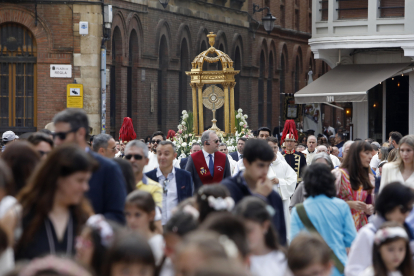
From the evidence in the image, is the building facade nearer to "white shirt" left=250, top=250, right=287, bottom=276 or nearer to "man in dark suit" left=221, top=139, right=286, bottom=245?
"man in dark suit" left=221, top=139, right=286, bottom=245

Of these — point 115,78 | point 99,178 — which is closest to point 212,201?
point 99,178

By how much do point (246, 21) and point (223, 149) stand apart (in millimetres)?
21212

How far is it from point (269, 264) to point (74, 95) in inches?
709

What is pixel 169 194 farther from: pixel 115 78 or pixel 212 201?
pixel 115 78

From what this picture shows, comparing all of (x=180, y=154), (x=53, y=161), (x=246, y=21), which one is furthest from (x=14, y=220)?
(x=246, y=21)

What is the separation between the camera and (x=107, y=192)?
573 centimetres

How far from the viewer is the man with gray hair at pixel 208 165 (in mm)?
12164

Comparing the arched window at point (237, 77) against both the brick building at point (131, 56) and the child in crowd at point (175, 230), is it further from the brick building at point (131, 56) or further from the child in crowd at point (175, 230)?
the child in crowd at point (175, 230)

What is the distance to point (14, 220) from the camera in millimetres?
4270

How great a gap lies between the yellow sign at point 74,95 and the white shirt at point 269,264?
17854 millimetres

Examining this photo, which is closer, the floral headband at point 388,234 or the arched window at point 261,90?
the floral headband at point 388,234

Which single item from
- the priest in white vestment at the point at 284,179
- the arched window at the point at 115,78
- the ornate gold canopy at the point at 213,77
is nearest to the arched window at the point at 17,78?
the arched window at the point at 115,78

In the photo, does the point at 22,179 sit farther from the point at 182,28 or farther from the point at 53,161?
the point at 182,28

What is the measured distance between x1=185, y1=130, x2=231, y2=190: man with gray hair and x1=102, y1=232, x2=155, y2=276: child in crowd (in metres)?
8.33
